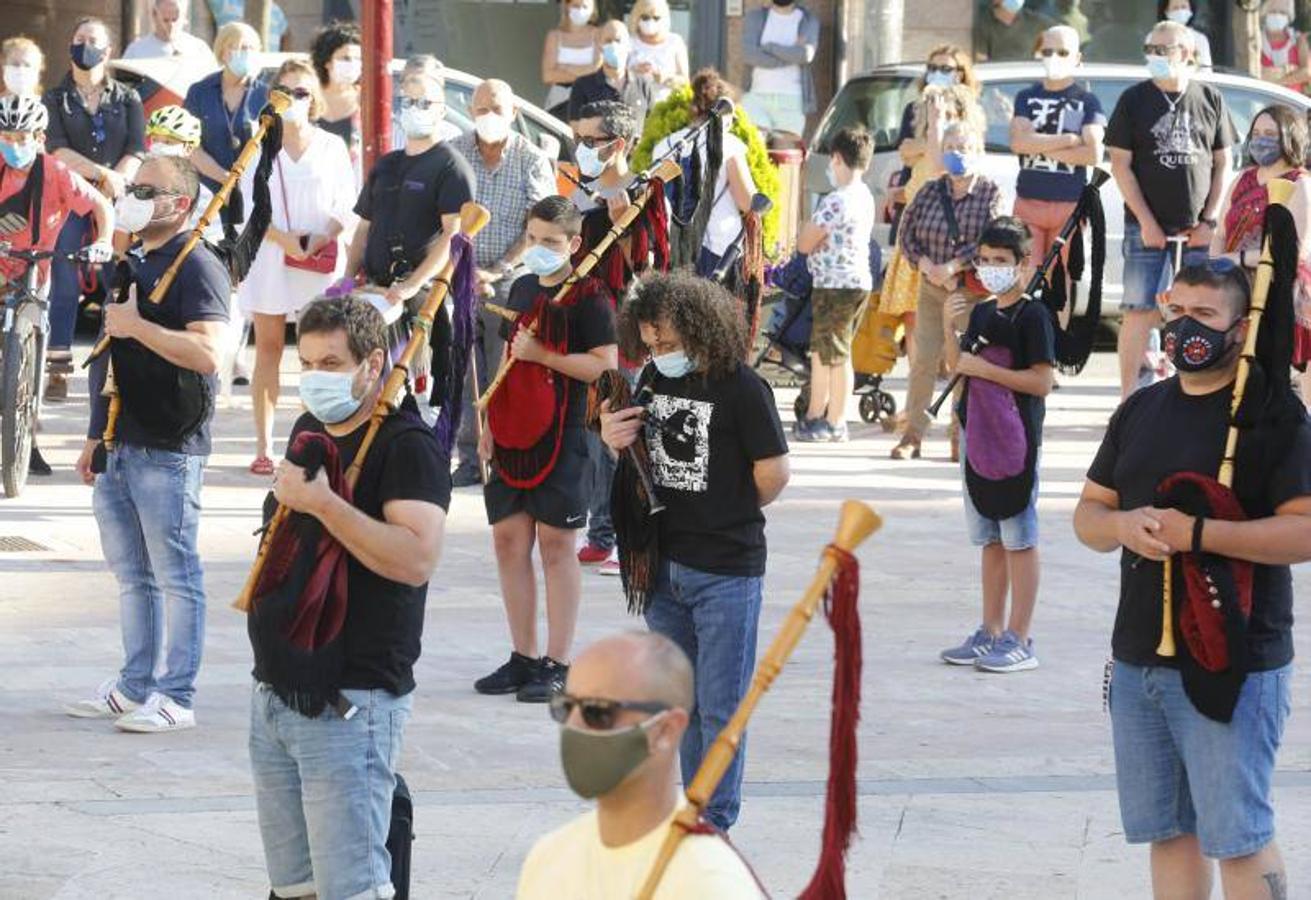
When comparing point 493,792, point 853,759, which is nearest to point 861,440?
point 493,792

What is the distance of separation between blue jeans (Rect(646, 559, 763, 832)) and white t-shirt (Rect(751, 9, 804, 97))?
602 inches

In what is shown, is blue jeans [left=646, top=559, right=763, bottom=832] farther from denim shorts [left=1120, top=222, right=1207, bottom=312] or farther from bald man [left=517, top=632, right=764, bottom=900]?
denim shorts [left=1120, top=222, right=1207, bottom=312]

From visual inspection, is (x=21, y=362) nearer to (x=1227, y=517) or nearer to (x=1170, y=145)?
(x=1170, y=145)

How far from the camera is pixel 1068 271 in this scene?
1051 cm

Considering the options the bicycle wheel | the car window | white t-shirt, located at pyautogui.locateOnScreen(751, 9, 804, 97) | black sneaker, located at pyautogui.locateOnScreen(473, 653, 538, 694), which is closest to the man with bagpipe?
black sneaker, located at pyautogui.locateOnScreen(473, 653, 538, 694)

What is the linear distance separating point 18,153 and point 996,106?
291 inches

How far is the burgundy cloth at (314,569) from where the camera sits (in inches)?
219

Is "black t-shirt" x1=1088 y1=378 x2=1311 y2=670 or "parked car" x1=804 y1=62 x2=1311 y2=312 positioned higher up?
"parked car" x1=804 y1=62 x2=1311 y2=312

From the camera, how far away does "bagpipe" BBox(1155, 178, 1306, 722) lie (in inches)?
226

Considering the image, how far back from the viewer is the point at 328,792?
5.54 metres

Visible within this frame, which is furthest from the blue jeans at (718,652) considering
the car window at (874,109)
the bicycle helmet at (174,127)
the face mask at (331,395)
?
the car window at (874,109)

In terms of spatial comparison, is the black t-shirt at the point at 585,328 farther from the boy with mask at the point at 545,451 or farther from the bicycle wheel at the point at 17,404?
the bicycle wheel at the point at 17,404

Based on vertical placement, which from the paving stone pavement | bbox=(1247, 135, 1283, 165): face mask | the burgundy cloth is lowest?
the paving stone pavement

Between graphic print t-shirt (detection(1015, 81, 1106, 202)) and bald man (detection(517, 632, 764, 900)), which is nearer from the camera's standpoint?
bald man (detection(517, 632, 764, 900))
